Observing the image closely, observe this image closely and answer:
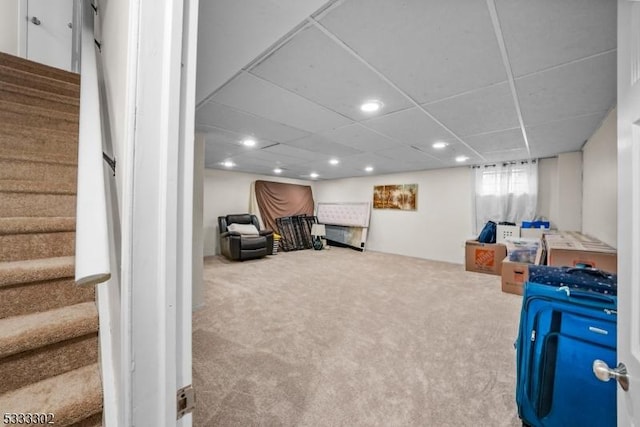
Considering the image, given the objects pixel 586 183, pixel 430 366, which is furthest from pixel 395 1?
pixel 586 183

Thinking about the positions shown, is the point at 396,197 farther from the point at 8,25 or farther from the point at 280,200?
the point at 8,25

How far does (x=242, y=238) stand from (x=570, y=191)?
5527 millimetres

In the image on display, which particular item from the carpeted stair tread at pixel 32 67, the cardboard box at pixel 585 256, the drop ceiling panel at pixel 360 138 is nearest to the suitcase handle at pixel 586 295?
the cardboard box at pixel 585 256

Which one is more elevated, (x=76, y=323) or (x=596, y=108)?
(x=596, y=108)

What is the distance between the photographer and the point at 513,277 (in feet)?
10.6

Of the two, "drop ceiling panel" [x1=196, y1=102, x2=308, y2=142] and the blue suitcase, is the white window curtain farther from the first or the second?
the blue suitcase

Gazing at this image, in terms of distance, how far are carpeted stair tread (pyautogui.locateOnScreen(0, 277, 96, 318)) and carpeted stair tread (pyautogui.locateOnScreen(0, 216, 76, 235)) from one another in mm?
294

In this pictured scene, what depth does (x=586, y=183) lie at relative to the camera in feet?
10.5

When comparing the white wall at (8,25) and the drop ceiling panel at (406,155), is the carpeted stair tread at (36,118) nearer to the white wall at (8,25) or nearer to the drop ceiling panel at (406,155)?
the white wall at (8,25)

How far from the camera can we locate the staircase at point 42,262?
2.41 ft

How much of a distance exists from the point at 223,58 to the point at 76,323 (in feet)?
4.82

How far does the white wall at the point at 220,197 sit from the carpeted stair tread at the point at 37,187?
13.2ft

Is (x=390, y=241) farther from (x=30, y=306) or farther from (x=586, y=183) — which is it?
(x=30, y=306)

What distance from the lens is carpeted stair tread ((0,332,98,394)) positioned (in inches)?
29.2
